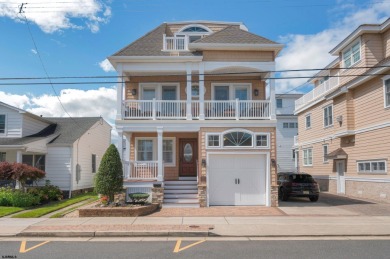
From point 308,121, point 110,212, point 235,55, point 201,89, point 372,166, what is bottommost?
point 110,212

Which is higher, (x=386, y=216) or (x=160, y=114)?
(x=160, y=114)

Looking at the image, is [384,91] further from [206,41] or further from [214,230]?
[214,230]

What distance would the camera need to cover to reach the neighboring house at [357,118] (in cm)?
1803

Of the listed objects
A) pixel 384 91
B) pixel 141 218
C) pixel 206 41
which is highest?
pixel 206 41

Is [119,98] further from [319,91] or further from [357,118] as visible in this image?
[319,91]

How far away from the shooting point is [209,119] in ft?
55.2

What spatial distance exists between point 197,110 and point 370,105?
31.1 feet

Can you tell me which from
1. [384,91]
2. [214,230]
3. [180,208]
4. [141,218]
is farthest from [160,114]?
[384,91]

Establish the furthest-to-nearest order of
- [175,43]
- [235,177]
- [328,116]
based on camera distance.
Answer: [328,116] < [175,43] < [235,177]

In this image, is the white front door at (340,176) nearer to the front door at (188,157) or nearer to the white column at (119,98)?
the front door at (188,157)

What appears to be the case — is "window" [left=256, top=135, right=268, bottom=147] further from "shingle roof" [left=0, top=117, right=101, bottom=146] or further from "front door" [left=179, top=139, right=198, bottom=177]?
"shingle roof" [left=0, top=117, right=101, bottom=146]

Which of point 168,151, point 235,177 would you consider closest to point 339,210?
point 235,177

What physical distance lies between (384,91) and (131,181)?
13133 mm

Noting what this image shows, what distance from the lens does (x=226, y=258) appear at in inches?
295
